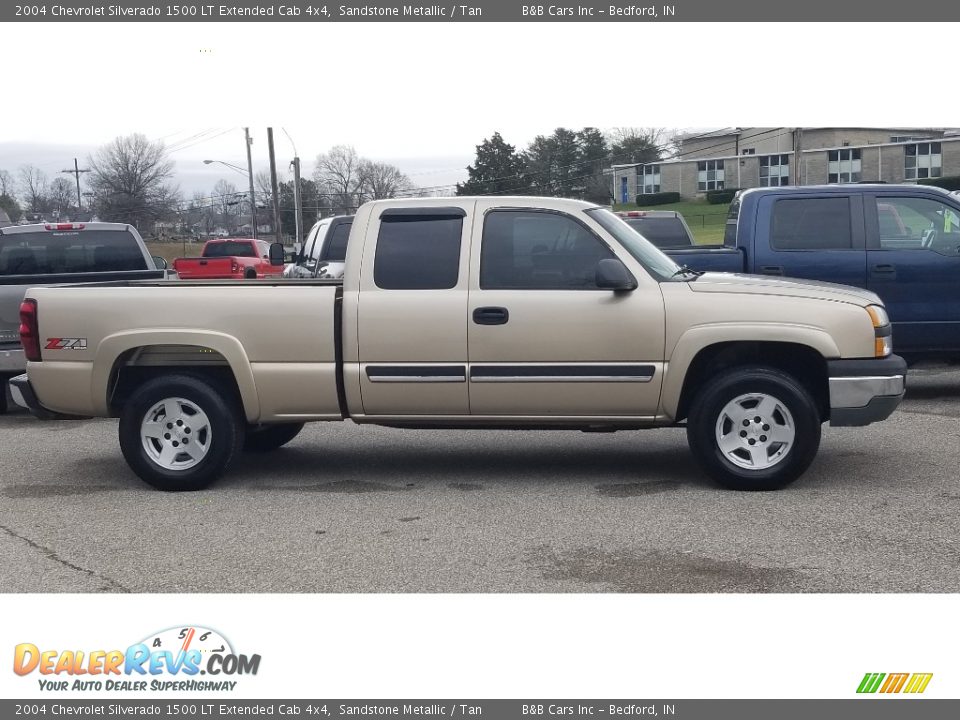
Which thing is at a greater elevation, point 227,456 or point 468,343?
point 468,343

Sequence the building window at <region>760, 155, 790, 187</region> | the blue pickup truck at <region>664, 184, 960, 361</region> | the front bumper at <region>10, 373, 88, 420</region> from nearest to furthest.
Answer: the front bumper at <region>10, 373, 88, 420</region>, the blue pickup truck at <region>664, 184, 960, 361</region>, the building window at <region>760, 155, 790, 187</region>

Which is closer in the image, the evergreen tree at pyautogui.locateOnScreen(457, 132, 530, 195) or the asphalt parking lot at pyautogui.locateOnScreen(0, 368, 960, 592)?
the asphalt parking lot at pyautogui.locateOnScreen(0, 368, 960, 592)

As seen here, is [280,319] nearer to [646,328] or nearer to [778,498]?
[646,328]

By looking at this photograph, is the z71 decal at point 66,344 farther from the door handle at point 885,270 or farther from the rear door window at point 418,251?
the door handle at point 885,270

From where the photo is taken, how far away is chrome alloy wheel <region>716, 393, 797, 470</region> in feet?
23.7

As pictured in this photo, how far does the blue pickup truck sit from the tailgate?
22109 mm

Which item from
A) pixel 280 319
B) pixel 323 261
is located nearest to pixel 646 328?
pixel 280 319

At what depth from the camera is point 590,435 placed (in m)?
9.61

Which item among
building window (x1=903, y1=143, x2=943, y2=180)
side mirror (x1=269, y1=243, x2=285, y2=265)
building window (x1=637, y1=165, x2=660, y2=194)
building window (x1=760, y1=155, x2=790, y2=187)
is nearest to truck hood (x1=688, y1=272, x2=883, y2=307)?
side mirror (x1=269, y1=243, x2=285, y2=265)

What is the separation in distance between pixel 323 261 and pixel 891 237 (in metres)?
7.38

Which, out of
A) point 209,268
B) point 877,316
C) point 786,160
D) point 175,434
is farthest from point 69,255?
point 786,160

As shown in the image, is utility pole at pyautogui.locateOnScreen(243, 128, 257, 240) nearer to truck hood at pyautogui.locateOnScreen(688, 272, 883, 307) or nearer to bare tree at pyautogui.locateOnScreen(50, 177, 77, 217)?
bare tree at pyautogui.locateOnScreen(50, 177, 77, 217)

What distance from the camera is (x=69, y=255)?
39.7 feet

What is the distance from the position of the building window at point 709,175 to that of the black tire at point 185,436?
250 ft
